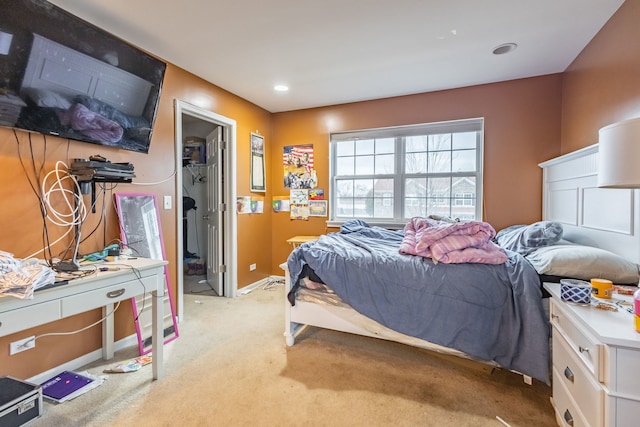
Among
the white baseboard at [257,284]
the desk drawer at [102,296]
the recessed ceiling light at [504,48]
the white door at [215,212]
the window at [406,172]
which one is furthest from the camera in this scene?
the white baseboard at [257,284]

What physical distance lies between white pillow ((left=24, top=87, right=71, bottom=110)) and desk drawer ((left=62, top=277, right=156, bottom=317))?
3.93ft

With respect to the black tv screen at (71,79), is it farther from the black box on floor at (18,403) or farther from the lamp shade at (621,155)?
the lamp shade at (621,155)

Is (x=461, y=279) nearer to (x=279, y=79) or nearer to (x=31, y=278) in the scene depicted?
(x=31, y=278)

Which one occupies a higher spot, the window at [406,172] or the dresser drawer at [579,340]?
the window at [406,172]

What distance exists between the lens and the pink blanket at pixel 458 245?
192cm

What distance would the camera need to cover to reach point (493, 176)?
3260mm

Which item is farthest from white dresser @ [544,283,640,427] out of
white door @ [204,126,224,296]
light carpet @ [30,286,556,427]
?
white door @ [204,126,224,296]

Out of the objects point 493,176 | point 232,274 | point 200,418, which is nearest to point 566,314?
point 200,418

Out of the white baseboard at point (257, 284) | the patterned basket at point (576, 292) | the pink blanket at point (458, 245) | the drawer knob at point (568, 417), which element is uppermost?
the pink blanket at point (458, 245)

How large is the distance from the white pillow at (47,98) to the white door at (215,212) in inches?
66.8

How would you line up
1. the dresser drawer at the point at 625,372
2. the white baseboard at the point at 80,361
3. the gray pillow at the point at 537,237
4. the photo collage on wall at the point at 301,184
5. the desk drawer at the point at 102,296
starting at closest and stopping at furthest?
the dresser drawer at the point at 625,372 → the desk drawer at the point at 102,296 → the white baseboard at the point at 80,361 → the gray pillow at the point at 537,237 → the photo collage on wall at the point at 301,184

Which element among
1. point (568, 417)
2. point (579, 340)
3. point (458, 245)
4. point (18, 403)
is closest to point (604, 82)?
point (458, 245)

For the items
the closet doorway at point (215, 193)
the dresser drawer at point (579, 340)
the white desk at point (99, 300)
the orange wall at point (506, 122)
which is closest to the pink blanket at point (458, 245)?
the dresser drawer at point (579, 340)

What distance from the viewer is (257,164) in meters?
3.97
